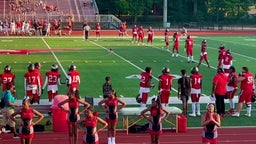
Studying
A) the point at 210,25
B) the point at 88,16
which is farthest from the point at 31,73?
the point at 210,25

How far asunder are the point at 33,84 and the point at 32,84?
0.10 ft

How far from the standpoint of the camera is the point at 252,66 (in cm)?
3042

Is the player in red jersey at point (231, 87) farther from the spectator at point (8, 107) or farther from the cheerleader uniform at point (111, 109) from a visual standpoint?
the spectator at point (8, 107)

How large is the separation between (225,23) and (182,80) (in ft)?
207

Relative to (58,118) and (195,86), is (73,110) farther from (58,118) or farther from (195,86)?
(195,86)

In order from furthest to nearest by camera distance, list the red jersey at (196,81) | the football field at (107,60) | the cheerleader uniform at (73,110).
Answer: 1. the football field at (107,60)
2. the red jersey at (196,81)
3. the cheerleader uniform at (73,110)

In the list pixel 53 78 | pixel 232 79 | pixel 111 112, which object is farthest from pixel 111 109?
pixel 232 79

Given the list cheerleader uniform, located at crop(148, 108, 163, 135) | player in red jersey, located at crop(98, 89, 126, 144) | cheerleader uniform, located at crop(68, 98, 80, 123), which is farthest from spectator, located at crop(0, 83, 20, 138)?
cheerleader uniform, located at crop(148, 108, 163, 135)

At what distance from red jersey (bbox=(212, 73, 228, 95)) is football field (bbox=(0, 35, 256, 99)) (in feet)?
14.8

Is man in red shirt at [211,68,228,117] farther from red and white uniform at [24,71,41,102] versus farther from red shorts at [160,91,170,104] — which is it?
red and white uniform at [24,71,41,102]

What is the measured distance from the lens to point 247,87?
18234mm

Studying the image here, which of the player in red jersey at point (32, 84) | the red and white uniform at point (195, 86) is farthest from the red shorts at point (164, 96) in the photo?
the player in red jersey at point (32, 84)

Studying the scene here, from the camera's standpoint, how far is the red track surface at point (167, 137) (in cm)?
1495

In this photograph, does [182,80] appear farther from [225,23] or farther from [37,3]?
[225,23]
